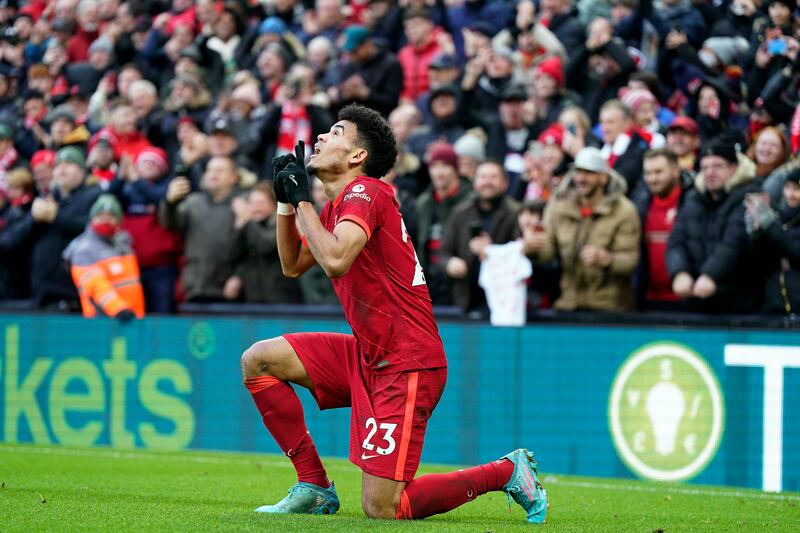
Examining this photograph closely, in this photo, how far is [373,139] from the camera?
721 cm

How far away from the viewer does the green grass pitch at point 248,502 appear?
22.0ft

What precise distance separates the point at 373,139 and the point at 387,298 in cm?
87

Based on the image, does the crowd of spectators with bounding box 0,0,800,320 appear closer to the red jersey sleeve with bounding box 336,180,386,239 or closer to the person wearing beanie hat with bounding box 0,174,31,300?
the person wearing beanie hat with bounding box 0,174,31,300

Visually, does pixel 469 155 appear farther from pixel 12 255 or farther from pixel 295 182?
pixel 295 182

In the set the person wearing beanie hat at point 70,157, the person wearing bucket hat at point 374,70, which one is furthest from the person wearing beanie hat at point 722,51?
the person wearing beanie hat at point 70,157

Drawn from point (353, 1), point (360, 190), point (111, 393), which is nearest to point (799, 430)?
point (360, 190)

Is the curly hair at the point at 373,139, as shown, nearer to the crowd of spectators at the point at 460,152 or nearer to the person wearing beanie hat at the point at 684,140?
the crowd of spectators at the point at 460,152

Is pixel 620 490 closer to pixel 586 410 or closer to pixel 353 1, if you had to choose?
pixel 586 410

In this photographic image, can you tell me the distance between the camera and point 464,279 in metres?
12.4

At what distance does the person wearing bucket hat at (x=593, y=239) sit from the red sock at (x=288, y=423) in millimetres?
4807

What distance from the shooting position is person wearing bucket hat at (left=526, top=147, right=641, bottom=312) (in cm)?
1156

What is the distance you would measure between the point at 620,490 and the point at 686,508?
138 cm

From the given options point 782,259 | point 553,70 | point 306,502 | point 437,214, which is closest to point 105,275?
point 437,214

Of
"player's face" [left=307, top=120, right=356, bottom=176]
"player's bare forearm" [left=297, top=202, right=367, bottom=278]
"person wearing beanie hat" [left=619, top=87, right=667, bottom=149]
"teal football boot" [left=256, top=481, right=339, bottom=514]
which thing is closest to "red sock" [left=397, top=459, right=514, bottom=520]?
"teal football boot" [left=256, top=481, right=339, bottom=514]
